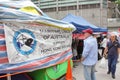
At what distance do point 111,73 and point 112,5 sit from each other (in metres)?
45.1

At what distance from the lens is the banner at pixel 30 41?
14.7ft

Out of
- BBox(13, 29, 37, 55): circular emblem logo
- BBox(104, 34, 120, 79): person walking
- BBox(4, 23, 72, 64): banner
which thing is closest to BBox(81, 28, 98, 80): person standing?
BBox(4, 23, 72, 64): banner

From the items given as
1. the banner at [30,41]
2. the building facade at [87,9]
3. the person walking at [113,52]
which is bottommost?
the person walking at [113,52]

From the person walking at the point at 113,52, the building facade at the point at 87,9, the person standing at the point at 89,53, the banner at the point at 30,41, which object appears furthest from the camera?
the building facade at the point at 87,9

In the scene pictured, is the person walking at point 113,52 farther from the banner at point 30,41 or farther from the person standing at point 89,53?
the banner at point 30,41

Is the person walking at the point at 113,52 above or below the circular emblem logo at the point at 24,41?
below

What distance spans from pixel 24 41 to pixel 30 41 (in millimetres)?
153

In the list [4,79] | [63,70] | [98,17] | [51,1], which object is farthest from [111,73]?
[51,1]

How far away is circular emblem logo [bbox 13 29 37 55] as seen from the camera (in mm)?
4574

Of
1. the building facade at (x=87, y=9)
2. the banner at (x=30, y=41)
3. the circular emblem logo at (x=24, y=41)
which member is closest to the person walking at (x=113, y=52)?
→ the banner at (x=30, y=41)

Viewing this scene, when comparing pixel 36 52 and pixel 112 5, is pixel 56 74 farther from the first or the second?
pixel 112 5

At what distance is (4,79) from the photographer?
199 inches

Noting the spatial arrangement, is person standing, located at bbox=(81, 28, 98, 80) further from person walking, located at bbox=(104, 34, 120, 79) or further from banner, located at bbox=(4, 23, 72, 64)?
person walking, located at bbox=(104, 34, 120, 79)

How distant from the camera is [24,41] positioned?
467cm
